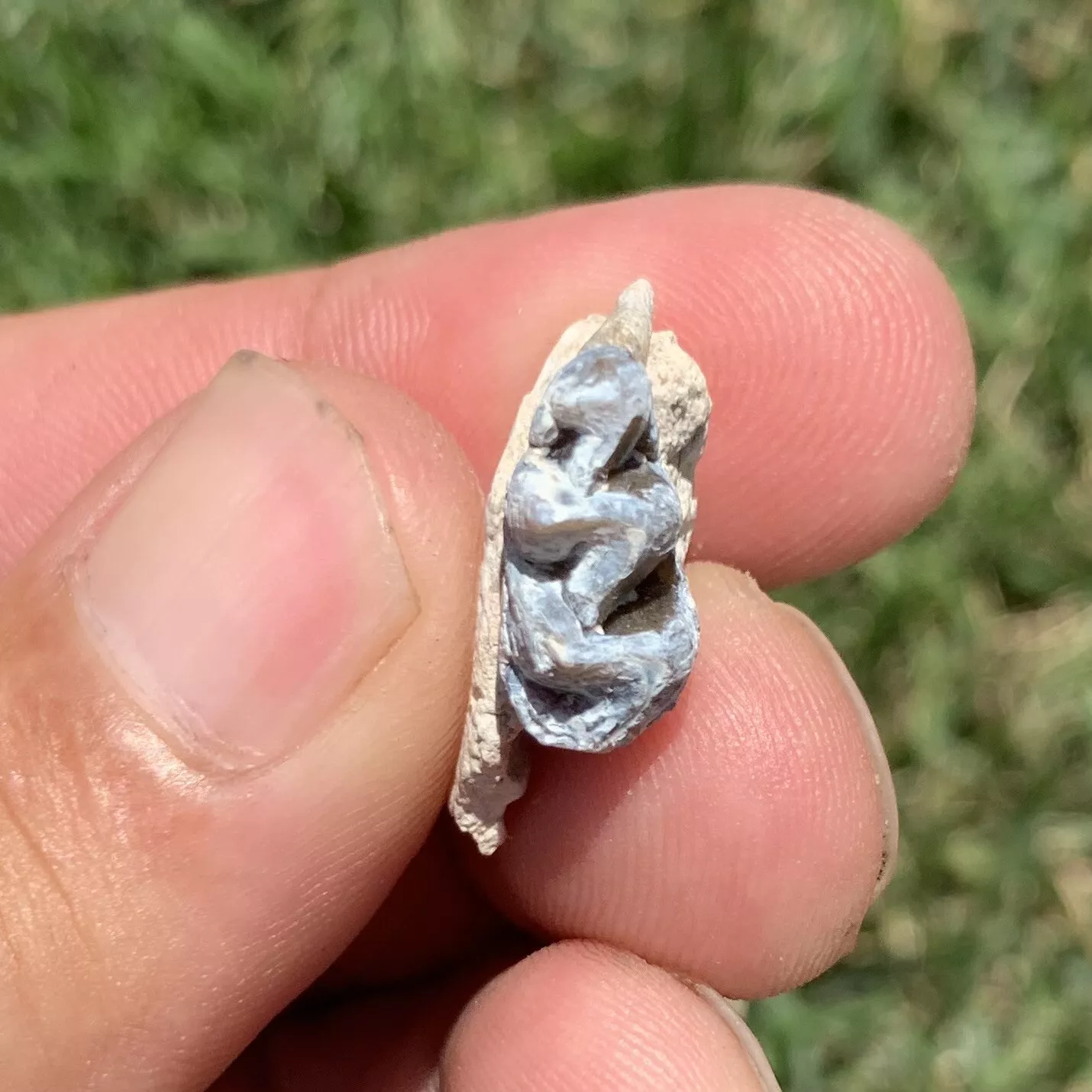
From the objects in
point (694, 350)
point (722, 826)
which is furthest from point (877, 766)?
point (694, 350)

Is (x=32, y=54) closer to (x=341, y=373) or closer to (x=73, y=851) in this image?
(x=341, y=373)

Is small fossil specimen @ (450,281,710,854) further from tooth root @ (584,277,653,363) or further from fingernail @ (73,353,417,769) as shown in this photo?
fingernail @ (73,353,417,769)

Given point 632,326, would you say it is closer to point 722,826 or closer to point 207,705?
point 207,705

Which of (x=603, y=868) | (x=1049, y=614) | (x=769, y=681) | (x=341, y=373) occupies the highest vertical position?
(x=341, y=373)

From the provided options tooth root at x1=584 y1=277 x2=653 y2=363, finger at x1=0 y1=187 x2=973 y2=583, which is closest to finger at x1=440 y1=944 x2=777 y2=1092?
finger at x1=0 y1=187 x2=973 y2=583

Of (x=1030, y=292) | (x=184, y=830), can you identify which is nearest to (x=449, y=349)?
(x=184, y=830)

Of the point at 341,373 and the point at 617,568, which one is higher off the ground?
the point at 341,373

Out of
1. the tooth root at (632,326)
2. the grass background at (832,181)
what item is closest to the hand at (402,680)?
the tooth root at (632,326)
